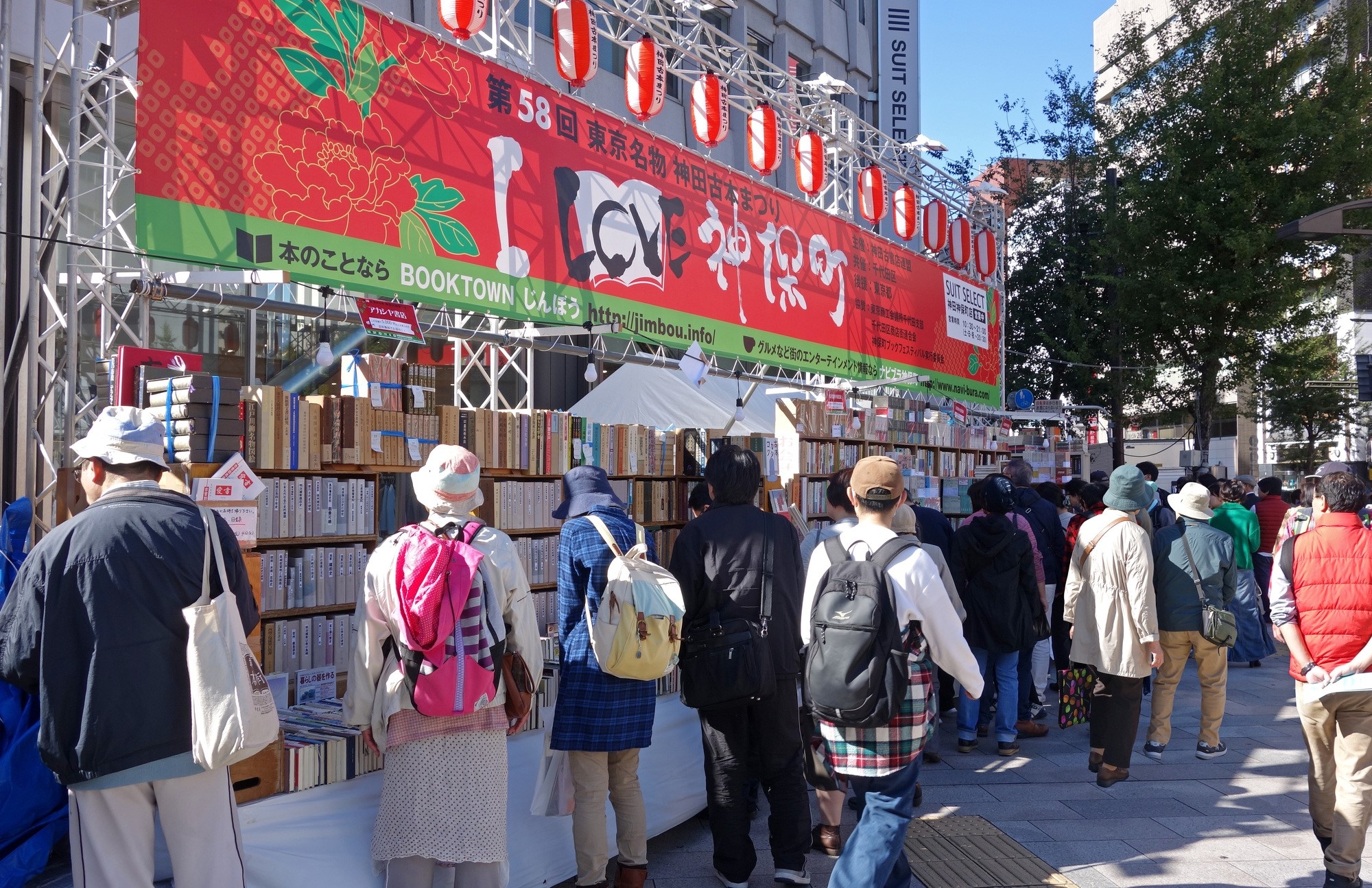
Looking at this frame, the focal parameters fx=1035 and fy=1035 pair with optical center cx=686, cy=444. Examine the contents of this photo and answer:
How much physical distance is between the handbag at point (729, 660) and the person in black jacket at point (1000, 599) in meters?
2.81

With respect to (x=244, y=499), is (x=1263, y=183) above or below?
above

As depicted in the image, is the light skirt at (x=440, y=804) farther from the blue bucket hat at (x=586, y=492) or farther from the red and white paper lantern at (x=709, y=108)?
the red and white paper lantern at (x=709, y=108)

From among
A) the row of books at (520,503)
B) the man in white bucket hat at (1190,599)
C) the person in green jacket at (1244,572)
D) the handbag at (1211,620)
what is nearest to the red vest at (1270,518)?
the person in green jacket at (1244,572)

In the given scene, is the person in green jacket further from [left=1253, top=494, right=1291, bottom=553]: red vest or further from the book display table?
the book display table

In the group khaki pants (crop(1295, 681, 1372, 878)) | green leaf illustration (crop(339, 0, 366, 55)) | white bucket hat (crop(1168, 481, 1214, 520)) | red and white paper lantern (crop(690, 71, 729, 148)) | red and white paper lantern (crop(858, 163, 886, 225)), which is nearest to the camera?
khaki pants (crop(1295, 681, 1372, 878))

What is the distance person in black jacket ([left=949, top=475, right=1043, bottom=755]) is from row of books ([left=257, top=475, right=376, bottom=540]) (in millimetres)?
3873

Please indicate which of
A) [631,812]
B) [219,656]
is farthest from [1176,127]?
[219,656]

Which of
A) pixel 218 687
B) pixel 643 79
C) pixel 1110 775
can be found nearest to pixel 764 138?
pixel 643 79

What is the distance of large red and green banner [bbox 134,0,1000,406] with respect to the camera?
16.4ft

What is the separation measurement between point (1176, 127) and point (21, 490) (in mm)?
17393

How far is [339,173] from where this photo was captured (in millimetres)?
5648

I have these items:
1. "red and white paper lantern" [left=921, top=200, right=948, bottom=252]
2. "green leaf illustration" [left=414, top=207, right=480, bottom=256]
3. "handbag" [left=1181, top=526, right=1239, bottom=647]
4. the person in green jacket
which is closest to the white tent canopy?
"red and white paper lantern" [left=921, top=200, right=948, bottom=252]

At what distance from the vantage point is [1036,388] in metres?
21.8

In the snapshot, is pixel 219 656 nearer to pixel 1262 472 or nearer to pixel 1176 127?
pixel 1176 127
